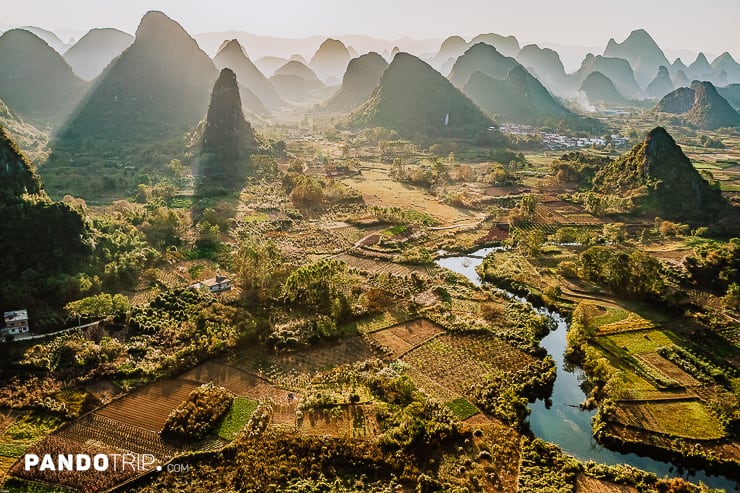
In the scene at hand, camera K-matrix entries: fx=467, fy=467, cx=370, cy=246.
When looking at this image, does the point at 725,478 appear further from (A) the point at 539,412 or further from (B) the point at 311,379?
(B) the point at 311,379

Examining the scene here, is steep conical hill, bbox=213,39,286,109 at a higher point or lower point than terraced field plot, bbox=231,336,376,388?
higher

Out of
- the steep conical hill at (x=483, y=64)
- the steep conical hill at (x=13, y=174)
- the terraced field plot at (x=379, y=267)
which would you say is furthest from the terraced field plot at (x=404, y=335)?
the steep conical hill at (x=483, y=64)

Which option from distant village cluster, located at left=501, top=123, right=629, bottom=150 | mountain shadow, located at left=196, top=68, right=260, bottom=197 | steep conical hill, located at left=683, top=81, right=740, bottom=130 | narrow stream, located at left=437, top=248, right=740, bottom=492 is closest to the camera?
narrow stream, located at left=437, top=248, right=740, bottom=492

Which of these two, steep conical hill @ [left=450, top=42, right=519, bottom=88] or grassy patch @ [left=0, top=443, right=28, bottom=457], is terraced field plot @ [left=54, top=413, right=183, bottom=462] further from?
steep conical hill @ [left=450, top=42, right=519, bottom=88]

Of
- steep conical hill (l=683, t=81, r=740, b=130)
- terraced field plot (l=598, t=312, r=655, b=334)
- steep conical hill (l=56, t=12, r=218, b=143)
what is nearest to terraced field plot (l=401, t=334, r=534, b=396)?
terraced field plot (l=598, t=312, r=655, b=334)

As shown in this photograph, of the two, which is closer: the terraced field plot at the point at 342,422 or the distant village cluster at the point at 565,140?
the terraced field plot at the point at 342,422

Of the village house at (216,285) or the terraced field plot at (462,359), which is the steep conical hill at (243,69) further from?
A: the terraced field plot at (462,359)

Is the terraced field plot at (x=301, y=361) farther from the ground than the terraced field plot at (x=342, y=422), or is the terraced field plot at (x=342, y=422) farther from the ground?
the terraced field plot at (x=301, y=361)

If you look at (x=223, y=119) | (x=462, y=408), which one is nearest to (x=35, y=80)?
(x=223, y=119)
